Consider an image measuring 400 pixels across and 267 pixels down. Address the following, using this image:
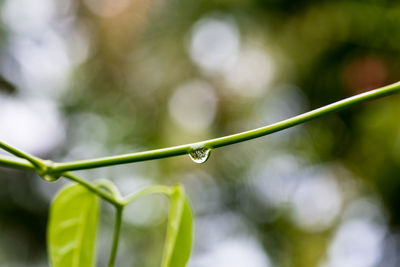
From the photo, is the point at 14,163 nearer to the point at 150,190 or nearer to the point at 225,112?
the point at 150,190

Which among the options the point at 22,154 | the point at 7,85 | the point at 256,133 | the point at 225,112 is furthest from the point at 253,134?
the point at 7,85

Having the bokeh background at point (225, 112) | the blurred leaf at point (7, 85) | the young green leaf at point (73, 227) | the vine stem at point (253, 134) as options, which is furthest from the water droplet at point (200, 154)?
the blurred leaf at point (7, 85)

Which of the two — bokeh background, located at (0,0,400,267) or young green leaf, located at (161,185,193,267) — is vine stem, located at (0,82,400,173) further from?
bokeh background, located at (0,0,400,267)

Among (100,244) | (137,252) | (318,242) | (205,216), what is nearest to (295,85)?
(318,242)

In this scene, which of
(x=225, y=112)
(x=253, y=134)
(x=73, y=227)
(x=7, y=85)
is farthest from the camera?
(x=7, y=85)

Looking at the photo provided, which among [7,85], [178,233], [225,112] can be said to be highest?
[7,85]

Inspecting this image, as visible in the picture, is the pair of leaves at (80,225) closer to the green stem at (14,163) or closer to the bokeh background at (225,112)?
the green stem at (14,163)

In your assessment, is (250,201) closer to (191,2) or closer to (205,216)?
(205,216)
